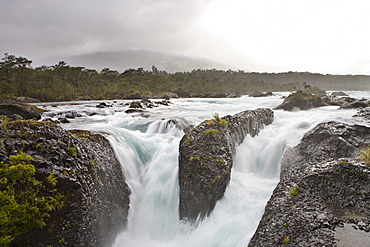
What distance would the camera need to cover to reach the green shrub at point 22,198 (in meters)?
3.55

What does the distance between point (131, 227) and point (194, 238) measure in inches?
75.7

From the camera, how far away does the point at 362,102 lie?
54.3 ft

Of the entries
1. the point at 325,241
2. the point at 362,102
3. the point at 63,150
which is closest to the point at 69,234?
the point at 63,150

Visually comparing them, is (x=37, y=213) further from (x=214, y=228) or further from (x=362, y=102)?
(x=362, y=102)

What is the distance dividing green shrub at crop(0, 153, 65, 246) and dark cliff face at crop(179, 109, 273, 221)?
128 inches

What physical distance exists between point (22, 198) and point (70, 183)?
0.80 meters

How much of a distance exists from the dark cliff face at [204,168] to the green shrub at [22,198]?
325 cm

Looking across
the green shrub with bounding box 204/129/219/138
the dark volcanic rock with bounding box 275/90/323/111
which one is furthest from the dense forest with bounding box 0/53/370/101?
the green shrub with bounding box 204/129/219/138

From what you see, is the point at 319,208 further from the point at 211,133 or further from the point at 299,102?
the point at 299,102

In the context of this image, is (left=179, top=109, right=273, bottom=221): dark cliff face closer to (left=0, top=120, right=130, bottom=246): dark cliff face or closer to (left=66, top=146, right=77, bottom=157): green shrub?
(left=0, top=120, right=130, bottom=246): dark cliff face

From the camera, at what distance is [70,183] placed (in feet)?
14.4

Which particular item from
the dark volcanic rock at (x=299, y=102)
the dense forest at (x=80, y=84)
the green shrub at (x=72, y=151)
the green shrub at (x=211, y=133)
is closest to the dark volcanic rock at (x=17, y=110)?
the green shrub at (x=72, y=151)

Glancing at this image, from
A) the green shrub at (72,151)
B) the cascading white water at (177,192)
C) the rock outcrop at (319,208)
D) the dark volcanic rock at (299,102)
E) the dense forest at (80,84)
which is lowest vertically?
the cascading white water at (177,192)

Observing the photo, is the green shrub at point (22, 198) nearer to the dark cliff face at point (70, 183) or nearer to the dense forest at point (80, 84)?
the dark cliff face at point (70, 183)
